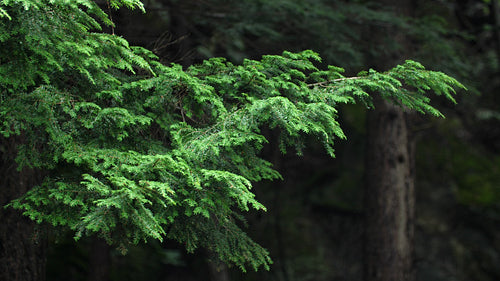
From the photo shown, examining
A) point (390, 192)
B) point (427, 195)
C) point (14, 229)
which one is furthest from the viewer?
point (427, 195)

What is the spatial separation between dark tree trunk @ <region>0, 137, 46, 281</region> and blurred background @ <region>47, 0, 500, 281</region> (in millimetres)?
2038

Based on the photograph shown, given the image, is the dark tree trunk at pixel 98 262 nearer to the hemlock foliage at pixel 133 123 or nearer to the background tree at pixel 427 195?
the background tree at pixel 427 195

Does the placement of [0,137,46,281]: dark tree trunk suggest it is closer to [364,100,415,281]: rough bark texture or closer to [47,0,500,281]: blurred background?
[47,0,500,281]: blurred background

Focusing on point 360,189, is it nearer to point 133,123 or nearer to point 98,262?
point 98,262

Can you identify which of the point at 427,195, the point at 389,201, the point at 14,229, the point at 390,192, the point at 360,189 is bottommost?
the point at 14,229

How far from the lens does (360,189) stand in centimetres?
1001

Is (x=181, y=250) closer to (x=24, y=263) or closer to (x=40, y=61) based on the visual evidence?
(x=24, y=263)

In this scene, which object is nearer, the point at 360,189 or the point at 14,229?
the point at 14,229

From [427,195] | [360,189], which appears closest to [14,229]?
[360,189]

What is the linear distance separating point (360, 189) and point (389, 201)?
300 centimetres

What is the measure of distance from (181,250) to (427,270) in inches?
218

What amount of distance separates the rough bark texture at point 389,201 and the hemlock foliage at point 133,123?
3.56m

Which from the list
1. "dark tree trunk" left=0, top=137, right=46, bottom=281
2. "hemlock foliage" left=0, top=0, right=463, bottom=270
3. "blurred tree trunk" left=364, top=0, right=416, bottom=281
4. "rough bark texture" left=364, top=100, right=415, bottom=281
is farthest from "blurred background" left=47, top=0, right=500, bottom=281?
"hemlock foliage" left=0, top=0, right=463, bottom=270

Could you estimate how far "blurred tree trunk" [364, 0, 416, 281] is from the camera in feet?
22.6
